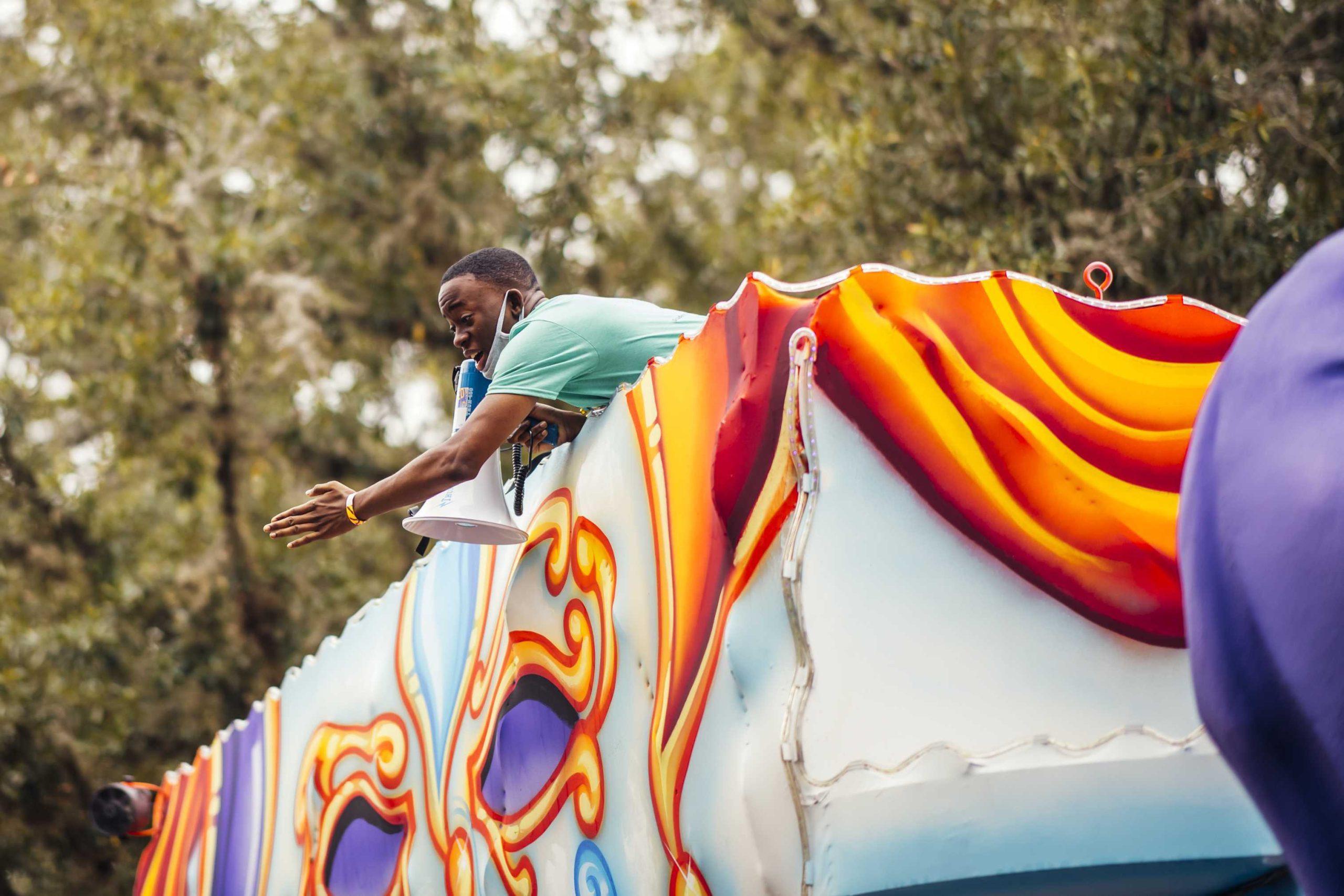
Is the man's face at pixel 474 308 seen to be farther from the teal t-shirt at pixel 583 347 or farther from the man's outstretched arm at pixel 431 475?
the man's outstretched arm at pixel 431 475

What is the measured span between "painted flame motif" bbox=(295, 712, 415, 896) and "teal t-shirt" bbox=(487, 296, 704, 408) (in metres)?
1.48

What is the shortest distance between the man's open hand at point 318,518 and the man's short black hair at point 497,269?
2.35ft

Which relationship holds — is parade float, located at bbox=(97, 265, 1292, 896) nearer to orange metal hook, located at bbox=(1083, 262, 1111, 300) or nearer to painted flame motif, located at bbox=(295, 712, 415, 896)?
orange metal hook, located at bbox=(1083, 262, 1111, 300)

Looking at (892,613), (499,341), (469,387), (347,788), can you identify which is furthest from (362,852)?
(892,613)

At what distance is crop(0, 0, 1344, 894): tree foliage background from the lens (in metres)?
9.20

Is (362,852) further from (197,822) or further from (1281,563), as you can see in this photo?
(1281,563)

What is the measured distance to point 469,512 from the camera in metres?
3.50

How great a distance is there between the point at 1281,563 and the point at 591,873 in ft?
6.80

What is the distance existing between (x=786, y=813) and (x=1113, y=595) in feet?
2.27

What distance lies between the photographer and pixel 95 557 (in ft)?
36.6

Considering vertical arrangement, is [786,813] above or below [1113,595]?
below

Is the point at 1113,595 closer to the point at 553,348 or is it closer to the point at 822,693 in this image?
the point at 822,693

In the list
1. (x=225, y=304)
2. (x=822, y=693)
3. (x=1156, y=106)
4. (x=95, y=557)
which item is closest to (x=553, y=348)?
(x=822, y=693)

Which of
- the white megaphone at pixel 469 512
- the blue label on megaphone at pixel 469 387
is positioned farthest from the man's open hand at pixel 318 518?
the blue label on megaphone at pixel 469 387
